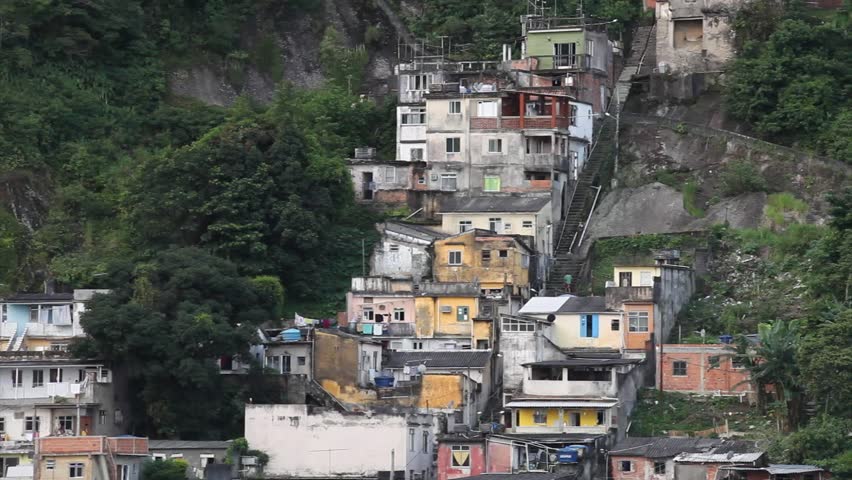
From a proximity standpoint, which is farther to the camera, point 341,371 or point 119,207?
point 119,207

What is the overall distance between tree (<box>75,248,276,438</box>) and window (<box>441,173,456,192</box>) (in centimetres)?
1310

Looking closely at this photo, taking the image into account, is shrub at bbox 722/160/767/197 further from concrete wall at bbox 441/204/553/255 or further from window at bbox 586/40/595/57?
window at bbox 586/40/595/57

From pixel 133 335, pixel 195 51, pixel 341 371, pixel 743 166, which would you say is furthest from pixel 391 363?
pixel 195 51

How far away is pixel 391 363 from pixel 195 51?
73.8 ft

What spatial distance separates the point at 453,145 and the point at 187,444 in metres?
20.0

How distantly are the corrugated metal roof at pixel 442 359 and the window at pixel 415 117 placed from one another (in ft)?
41.1

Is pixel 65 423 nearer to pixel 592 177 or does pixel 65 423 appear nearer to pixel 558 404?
pixel 558 404

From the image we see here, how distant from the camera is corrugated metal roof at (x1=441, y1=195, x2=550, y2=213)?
97.8 m

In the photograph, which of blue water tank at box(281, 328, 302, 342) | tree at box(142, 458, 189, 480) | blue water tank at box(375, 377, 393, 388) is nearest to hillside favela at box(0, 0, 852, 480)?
blue water tank at box(281, 328, 302, 342)

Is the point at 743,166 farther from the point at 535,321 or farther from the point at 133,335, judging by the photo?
the point at 133,335

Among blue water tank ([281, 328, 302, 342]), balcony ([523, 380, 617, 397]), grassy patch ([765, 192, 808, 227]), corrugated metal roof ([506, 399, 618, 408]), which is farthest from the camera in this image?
grassy patch ([765, 192, 808, 227])

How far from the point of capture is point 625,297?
90250 millimetres

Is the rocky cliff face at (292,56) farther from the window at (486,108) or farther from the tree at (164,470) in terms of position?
the tree at (164,470)

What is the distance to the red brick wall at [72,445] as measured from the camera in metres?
83.1
